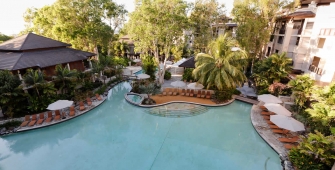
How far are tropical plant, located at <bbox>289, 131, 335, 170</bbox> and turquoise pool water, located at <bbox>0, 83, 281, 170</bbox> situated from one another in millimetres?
1203

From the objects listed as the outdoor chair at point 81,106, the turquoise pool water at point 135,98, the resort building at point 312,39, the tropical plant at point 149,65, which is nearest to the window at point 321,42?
the resort building at point 312,39

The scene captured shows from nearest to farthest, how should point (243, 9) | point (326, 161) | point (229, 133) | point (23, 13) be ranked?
point (326, 161)
point (229, 133)
point (243, 9)
point (23, 13)

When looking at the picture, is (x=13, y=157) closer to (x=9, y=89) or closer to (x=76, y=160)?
(x=76, y=160)

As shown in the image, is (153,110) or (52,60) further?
(52,60)

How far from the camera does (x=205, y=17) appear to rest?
90.0ft

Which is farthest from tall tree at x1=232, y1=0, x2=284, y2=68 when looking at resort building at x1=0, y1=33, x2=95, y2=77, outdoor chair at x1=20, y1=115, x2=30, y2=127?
outdoor chair at x1=20, y1=115, x2=30, y2=127

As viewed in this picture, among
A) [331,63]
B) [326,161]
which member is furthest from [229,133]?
[331,63]

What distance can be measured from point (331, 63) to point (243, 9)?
12.7m

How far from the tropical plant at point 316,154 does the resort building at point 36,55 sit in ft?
75.6

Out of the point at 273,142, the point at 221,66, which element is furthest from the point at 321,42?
the point at 273,142

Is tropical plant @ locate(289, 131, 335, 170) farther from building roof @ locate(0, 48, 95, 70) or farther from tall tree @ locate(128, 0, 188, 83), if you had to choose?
building roof @ locate(0, 48, 95, 70)

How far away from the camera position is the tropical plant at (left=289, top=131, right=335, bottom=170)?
29.0ft

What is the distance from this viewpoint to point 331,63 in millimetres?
15320

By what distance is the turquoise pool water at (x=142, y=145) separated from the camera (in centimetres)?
1026
